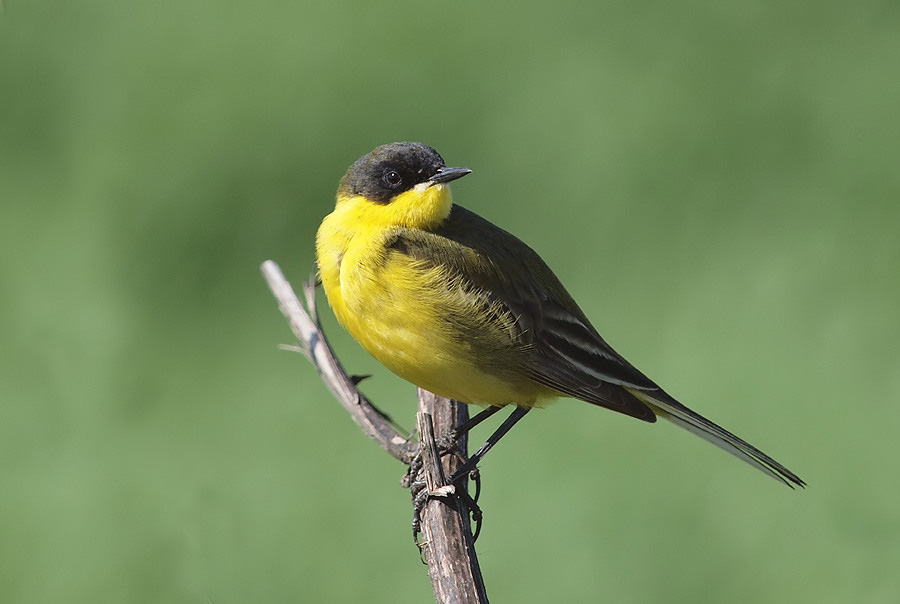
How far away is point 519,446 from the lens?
28.5ft

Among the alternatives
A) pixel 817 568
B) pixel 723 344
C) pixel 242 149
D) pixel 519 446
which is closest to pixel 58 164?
pixel 242 149

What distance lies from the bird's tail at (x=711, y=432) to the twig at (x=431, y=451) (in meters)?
0.95

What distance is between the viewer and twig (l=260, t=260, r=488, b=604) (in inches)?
197

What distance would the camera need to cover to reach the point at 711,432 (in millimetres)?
6012

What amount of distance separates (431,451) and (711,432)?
4.68 feet

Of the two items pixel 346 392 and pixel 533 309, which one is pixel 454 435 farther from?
pixel 533 309

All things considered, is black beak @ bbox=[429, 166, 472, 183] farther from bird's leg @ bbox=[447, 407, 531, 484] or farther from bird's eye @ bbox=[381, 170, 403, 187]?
bird's leg @ bbox=[447, 407, 531, 484]

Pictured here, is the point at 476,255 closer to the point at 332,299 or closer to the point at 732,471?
the point at 332,299

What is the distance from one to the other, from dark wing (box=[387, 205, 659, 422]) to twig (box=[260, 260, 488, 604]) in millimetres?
610

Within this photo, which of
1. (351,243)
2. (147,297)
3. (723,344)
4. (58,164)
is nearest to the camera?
(351,243)

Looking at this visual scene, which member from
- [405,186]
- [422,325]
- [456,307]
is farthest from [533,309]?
[405,186]

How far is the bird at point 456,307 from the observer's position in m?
5.84

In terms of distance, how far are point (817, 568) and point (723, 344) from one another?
2034mm

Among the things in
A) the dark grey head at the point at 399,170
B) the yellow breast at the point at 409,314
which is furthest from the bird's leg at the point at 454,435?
the dark grey head at the point at 399,170
